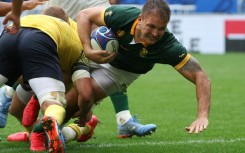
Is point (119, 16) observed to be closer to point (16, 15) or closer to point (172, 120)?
point (16, 15)

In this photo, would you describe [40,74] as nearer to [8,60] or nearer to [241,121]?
[8,60]

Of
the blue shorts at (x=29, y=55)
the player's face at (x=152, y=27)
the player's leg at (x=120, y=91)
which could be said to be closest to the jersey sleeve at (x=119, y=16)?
the player's face at (x=152, y=27)

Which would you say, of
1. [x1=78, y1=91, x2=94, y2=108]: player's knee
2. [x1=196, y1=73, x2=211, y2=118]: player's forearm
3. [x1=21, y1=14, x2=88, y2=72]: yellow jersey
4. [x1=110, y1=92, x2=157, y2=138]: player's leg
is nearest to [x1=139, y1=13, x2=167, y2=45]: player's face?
[x1=196, y1=73, x2=211, y2=118]: player's forearm

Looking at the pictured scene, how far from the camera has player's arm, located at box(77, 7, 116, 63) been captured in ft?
23.6

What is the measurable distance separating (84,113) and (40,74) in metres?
1.19

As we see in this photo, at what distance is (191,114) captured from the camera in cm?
1086

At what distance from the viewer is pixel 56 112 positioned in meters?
6.49

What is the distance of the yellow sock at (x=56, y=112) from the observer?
6434mm

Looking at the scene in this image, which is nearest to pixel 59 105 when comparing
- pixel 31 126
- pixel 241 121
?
pixel 31 126

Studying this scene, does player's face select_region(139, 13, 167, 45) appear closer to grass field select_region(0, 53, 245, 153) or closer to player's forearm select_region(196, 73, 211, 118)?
player's forearm select_region(196, 73, 211, 118)

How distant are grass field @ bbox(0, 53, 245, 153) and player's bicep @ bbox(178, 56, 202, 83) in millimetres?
703

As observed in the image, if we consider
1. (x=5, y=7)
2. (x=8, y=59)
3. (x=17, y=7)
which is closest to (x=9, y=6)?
(x=5, y=7)

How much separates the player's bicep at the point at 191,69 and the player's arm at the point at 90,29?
679 mm

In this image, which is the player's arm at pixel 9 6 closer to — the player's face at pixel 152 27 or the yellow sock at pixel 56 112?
the player's face at pixel 152 27
